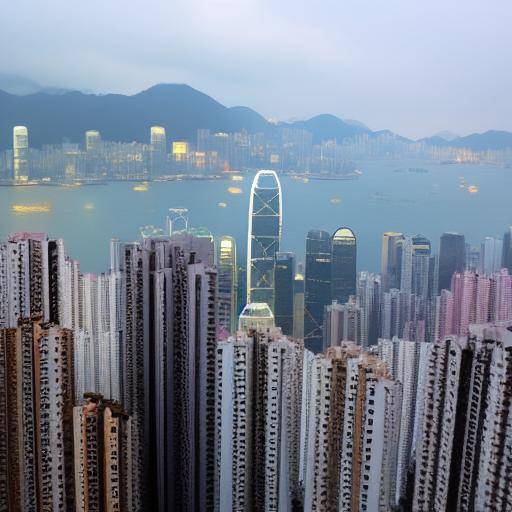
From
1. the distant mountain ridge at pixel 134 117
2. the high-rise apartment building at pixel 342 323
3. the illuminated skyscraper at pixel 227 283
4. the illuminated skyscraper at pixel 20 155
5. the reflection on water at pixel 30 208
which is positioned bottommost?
the high-rise apartment building at pixel 342 323

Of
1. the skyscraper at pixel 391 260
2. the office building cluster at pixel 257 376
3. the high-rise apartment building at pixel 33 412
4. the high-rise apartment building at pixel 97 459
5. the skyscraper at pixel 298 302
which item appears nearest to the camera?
the office building cluster at pixel 257 376

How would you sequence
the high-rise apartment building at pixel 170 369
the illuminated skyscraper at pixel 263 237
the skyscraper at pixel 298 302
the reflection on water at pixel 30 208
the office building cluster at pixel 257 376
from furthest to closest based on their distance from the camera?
the reflection on water at pixel 30 208 < the illuminated skyscraper at pixel 263 237 < the skyscraper at pixel 298 302 < the high-rise apartment building at pixel 170 369 < the office building cluster at pixel 257 376

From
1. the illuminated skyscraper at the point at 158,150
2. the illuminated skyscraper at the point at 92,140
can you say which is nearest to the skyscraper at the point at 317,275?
the illuminated skyscraper at the point at 158,150

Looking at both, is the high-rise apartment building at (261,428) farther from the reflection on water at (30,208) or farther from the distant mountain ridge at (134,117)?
the reflection on water at (30,208)

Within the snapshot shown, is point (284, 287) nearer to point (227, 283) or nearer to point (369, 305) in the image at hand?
point (227, 283)

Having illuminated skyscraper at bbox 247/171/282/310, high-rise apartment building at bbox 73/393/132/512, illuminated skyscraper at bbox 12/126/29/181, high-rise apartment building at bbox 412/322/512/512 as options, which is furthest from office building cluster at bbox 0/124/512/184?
high-rise apartment building at bbox 73/393/132/512

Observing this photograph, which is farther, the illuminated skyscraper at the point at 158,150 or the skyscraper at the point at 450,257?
the illuminated skyscraper at the point at 158,150

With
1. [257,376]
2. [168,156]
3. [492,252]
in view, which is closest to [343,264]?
[492,252]
